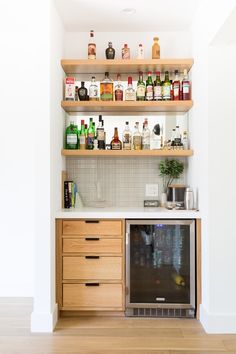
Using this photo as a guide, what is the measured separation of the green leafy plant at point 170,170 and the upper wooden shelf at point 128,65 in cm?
86

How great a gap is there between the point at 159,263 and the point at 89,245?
0.61 metres

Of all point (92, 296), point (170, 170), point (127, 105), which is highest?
point (127, 105)

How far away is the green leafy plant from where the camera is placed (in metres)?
3.45

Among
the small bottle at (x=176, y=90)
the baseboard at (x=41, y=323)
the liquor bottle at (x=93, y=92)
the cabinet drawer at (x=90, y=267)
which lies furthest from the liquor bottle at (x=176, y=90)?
the baseboard at (x=41, y=323)

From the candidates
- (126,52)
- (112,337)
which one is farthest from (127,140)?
(112,337)

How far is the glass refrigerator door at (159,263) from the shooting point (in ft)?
9.90

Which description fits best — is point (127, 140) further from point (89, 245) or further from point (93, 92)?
point (89, 245)

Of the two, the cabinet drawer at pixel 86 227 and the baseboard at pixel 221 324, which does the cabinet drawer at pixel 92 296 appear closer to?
the cabinet drawer at pixel 86 227

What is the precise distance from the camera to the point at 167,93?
10.8 ft

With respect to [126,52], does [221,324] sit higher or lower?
lower

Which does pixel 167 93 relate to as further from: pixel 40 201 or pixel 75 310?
pixel 75 310

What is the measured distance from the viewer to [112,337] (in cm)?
268

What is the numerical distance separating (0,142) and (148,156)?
1.43 metres

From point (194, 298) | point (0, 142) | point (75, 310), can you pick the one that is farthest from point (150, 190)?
point (0, 142)
